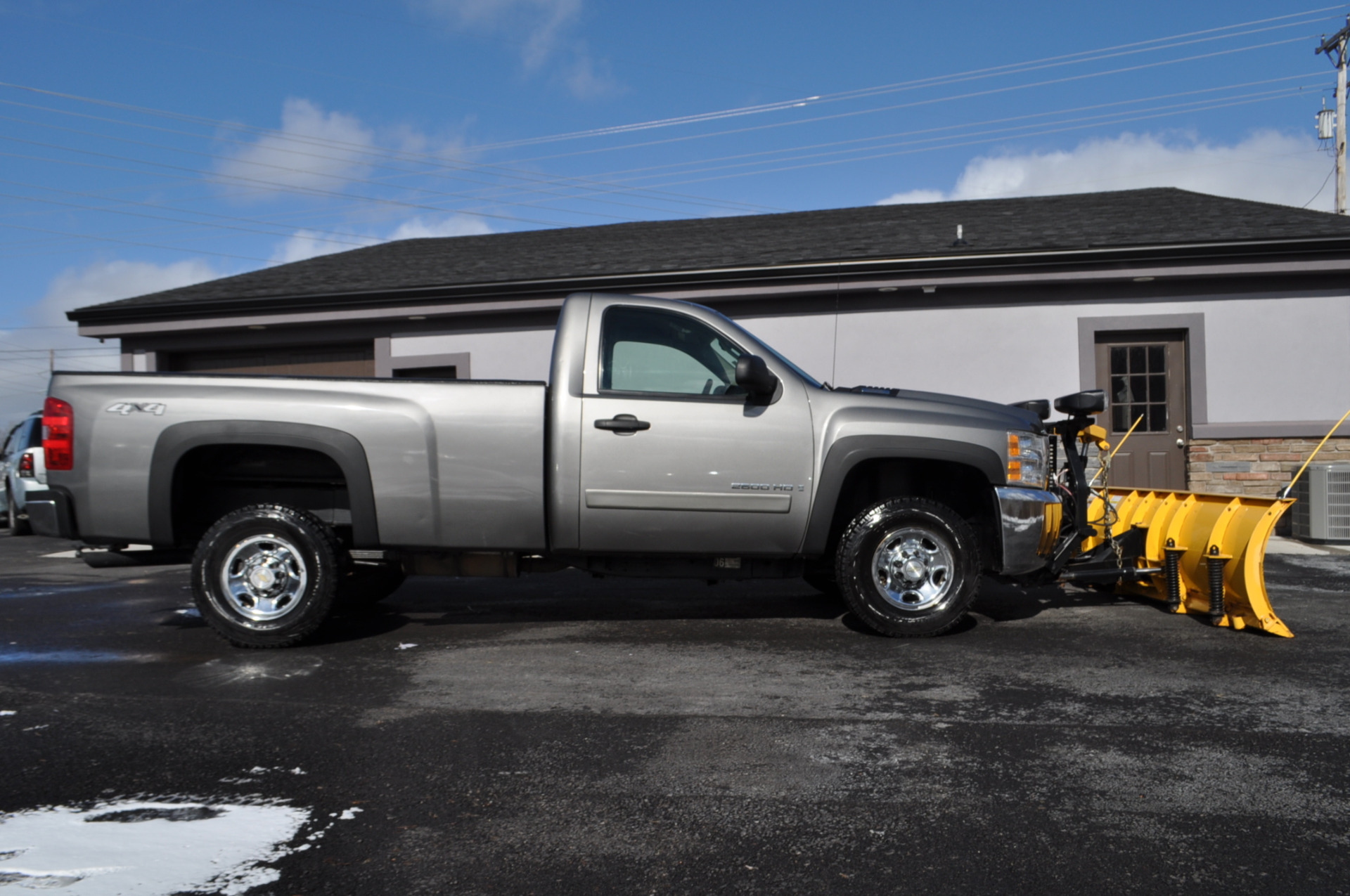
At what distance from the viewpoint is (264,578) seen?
548 centimetres

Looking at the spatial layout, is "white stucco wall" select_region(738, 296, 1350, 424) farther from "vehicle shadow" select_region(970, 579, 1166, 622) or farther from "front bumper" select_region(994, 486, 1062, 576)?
"front bumper" select_region(994, 486, 1062, 576)

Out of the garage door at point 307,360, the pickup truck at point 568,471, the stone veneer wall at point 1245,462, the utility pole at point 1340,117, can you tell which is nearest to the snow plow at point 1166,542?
the pickup truck at point 568,471

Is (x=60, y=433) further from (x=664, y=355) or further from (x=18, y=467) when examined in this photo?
(x=18, y=467)

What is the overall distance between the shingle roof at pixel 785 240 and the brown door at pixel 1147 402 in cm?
129

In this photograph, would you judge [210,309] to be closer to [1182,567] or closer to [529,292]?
[529,292]

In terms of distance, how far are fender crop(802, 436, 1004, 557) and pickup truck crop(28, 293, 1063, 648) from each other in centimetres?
1

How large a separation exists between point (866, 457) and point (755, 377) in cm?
85

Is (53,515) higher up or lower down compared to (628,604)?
higher up

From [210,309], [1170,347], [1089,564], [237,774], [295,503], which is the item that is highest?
[210,309]

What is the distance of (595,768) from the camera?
3.45 m

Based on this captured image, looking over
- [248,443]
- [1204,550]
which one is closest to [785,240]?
[1204,550]

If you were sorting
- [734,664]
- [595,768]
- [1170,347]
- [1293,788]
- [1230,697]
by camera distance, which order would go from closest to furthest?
[1293,788]
[595,768]
[1230,697]
[734,664]
[1170,347]

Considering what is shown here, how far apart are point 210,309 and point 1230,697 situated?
43.5 ft

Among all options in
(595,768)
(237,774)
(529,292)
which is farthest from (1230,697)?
(529,292)
